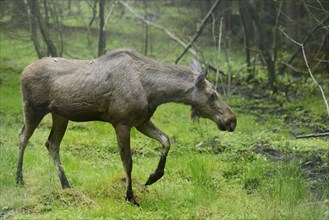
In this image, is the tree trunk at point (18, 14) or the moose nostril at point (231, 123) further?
the tree trunk at point (18, 14)

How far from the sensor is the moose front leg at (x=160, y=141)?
6.72 m

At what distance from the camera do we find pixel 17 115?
11.7 meters

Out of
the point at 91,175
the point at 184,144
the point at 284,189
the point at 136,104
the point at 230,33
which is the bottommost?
the point at 230,33

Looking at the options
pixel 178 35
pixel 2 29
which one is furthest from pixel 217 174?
pixel 178 35

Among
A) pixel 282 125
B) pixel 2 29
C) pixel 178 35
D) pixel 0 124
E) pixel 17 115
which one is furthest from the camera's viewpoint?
pixel 178 35

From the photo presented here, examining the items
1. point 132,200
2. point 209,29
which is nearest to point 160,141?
point 132,200

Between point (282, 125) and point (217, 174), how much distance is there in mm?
4877

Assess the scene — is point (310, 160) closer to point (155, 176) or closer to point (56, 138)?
point (155, 176)

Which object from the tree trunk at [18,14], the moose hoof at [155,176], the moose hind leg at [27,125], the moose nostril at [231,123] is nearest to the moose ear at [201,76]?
the moose nostril at [231,123]

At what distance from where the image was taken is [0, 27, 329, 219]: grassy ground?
611cm

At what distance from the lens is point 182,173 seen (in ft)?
25.8

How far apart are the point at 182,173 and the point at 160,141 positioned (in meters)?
1.13

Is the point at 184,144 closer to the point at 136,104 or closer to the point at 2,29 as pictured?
the point at 136,104

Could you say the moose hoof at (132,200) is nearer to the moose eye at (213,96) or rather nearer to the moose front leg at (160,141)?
the moose front leg at (160,141)
